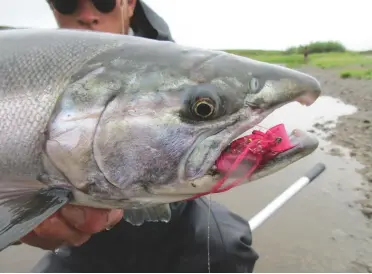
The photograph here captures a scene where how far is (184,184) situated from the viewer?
1.50m

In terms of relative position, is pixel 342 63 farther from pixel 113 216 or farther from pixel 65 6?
pixel 113 216

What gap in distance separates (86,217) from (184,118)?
2.42ft

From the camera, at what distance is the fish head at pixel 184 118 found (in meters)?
1.46

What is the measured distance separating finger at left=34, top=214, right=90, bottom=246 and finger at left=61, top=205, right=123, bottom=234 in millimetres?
36

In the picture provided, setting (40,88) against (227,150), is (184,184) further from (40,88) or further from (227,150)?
(40,88)

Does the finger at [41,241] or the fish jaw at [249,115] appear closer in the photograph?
the fish jaw at [249,115]

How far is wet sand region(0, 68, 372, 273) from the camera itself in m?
3.55

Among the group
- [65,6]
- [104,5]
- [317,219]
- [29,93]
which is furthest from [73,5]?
[317,219]

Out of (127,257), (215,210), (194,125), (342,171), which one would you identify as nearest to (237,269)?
(215,210)

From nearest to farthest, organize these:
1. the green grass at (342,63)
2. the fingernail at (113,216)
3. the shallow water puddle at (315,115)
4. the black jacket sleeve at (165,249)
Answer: the fingernail at (113,216)
the black jacket sleeve at (165,249)
the shallow water puddle at (315,115)
the green grass at (342,63)

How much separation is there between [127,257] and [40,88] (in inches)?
61.9

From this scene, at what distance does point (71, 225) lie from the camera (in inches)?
75.1

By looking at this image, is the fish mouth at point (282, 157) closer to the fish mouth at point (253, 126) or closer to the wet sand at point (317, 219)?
the fish mouth at point (253, 126)

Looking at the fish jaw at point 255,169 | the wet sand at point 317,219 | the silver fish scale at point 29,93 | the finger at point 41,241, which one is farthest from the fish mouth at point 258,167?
the wet sand at point 317,219
